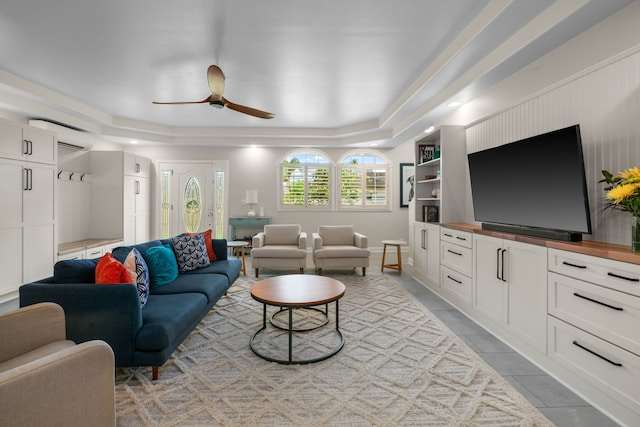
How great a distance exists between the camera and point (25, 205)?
409 cm

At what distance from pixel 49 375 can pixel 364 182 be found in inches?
265

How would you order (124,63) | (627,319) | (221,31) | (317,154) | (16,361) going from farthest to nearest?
(317,154), (124,63), (221,31), (627,319), (16,361)

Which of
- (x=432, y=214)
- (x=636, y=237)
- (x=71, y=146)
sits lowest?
(x=636, y=237)

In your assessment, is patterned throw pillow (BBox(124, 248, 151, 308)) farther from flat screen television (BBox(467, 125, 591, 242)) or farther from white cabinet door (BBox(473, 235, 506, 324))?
flat screen television (BBox(467, 125, 591, 242))

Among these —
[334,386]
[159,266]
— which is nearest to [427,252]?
[334,386]

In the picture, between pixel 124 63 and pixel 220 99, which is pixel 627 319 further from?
pixel 124 63

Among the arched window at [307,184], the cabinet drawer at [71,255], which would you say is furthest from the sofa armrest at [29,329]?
the arched window at [307,184]

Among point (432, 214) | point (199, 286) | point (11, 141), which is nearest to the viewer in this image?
point (199, 286)

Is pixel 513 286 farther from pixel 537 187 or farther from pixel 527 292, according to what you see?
pixel 537 187

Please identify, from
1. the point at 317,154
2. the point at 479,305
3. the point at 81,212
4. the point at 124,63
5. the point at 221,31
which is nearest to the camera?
the point at 221,31

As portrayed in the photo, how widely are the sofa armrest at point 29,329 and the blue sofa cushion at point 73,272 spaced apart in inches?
18.7

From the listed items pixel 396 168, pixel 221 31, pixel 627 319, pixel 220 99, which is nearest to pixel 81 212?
pixel 220 99

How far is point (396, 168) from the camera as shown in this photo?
24.3ft

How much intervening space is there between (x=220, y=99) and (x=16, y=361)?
2720 mm
